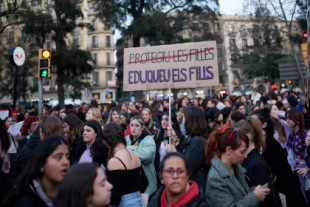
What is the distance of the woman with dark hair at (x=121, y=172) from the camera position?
11.1ft

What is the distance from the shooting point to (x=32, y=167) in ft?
7.72

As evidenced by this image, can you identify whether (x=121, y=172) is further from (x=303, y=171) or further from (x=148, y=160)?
(x=303, y=171)

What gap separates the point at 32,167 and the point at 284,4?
14.0 metres

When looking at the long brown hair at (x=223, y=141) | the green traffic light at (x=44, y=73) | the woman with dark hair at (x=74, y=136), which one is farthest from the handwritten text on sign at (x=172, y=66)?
the green traffic light at (x=44, y=73)

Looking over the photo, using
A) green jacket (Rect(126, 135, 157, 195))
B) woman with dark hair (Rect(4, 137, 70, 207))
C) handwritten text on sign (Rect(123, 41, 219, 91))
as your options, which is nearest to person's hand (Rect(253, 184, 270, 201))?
woman with dark hair (Rect(4, 137, 70, 207))

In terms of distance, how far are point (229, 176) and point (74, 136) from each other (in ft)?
10.1

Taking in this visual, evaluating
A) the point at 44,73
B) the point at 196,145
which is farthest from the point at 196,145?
the point at 44,73

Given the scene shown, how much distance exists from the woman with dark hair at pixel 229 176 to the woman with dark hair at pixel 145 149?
1.53m

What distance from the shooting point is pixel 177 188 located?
2500 millimetres

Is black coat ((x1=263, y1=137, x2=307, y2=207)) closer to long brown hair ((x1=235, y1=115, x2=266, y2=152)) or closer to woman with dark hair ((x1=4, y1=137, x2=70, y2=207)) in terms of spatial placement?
long brown hair ((x1=235, y1=115, x2=266, y2=152))

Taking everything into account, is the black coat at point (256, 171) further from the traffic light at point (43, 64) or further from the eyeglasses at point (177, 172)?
the traffic light at point (43, 64)

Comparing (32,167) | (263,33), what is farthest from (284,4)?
(32,167)

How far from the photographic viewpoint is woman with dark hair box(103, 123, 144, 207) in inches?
133

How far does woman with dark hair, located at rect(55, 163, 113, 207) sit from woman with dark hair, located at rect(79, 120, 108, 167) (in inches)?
89.6
